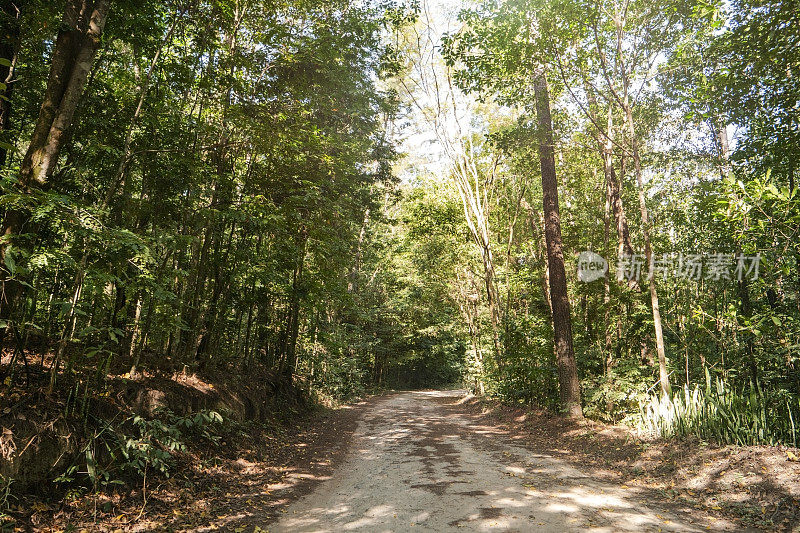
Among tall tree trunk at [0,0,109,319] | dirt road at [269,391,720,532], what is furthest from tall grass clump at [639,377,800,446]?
tall tree trunk at [0,0,109,319]

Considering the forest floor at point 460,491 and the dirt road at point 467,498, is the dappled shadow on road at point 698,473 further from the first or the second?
the dirt road at point 467,498

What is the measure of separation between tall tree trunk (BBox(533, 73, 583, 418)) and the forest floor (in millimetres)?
1757

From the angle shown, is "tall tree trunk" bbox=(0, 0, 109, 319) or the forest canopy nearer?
"tall tree trunk" bbox=(0, 0, 109, 319)

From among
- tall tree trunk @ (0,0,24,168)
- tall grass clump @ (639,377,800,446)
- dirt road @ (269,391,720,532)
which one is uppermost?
tall tree trunk @ (0,0,24,168)

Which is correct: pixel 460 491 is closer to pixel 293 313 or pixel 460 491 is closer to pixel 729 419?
pixel 729 419

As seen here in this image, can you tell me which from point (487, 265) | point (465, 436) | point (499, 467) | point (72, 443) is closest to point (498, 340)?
point (487, 265)

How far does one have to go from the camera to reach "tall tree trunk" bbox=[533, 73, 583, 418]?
10.6 meters

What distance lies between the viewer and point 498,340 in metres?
15.3

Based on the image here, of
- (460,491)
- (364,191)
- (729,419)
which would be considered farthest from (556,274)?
(364,191)

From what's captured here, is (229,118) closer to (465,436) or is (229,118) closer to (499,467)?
(499,467)

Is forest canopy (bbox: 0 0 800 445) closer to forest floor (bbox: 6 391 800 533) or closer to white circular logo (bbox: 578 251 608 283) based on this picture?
white circular logo (bbox: 578 251 608 283)

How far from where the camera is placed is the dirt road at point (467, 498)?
444 cm

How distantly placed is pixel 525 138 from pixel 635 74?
2685 millimetres

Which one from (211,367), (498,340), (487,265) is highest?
(487,265)
